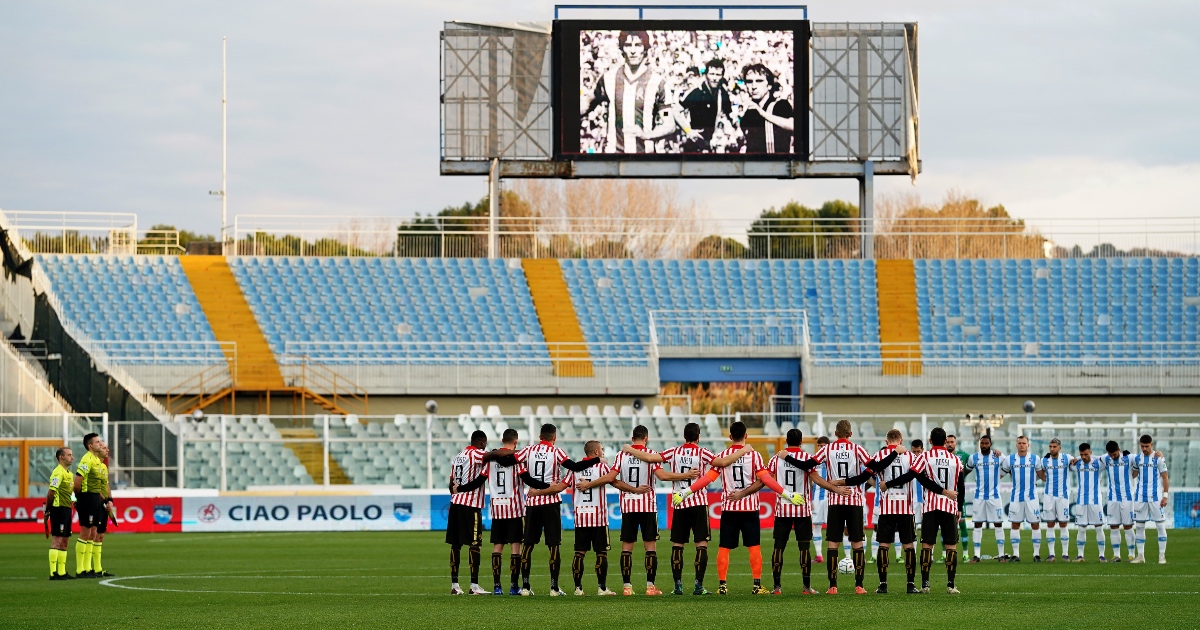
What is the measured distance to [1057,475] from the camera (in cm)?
2258

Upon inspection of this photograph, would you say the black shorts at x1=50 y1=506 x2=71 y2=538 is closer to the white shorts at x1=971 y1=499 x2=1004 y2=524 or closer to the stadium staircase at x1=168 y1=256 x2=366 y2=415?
the white shorts at x1=971 y1=499 x2=1004 y2=524

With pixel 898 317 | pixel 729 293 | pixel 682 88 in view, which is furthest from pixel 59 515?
pixel 898 317

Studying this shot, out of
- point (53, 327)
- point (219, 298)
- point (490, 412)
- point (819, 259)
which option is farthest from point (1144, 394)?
point (53, 327)

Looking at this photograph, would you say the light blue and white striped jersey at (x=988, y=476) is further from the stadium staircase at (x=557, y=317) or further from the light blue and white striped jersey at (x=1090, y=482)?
the stadium staircase at (x=557, y=317)

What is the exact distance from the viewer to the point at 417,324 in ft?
140

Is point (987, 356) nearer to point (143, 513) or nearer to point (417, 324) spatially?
point (417, 324)

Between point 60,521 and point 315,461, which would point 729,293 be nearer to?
point 315,461

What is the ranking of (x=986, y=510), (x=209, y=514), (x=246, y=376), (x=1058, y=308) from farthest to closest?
1. (x=1058, y=308)
2. (x=246, y=376)
3. (x=209, y=514)
4. (x=986, y=510)

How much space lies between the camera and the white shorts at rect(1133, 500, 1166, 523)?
21281mm

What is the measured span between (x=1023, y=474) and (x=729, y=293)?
22555 millimetres

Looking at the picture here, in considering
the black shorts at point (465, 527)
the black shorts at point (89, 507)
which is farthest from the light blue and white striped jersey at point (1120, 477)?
the black shorts at point (89, 507)

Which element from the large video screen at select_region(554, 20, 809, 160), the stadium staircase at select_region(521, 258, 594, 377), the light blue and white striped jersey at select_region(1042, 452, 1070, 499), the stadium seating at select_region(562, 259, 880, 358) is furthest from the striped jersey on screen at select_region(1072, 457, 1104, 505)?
the large video screen at select_region(554, 20, 809, 160)

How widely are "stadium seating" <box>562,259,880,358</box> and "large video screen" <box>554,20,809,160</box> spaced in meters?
3.80

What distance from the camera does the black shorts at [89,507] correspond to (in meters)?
18.8
